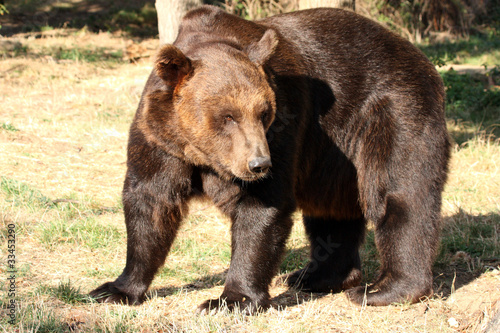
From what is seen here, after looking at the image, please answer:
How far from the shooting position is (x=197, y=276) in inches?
193

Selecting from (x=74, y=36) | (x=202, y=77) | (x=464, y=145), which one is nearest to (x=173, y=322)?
(x=202, y=77)

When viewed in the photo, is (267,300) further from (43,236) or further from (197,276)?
(43,236)

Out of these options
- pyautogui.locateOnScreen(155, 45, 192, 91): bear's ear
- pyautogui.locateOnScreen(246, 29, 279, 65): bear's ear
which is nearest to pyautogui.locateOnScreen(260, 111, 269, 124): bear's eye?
pyautogui.locateOnScreen(246, 29, 279, 65): bear's ear

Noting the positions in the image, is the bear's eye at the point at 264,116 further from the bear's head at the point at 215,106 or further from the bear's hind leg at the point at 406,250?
the bear's hind leg at the point at 406,250

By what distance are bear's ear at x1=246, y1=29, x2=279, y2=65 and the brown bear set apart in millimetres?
11

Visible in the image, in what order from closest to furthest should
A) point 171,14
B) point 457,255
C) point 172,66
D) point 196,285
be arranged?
point 172,66, point 196,285, point 457,255, point 171,14

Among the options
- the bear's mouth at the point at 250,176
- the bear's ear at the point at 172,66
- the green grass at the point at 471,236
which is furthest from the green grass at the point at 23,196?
the green grass at the point at 471,236

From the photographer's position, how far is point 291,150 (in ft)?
13.3

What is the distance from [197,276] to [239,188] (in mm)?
1340

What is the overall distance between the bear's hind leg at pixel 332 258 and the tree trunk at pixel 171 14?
5.39m

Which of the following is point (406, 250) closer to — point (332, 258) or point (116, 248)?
point (332, 258)

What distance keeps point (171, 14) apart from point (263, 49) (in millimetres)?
6070

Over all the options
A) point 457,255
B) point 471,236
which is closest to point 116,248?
point 457,255

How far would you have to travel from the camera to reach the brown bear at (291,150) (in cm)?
369
